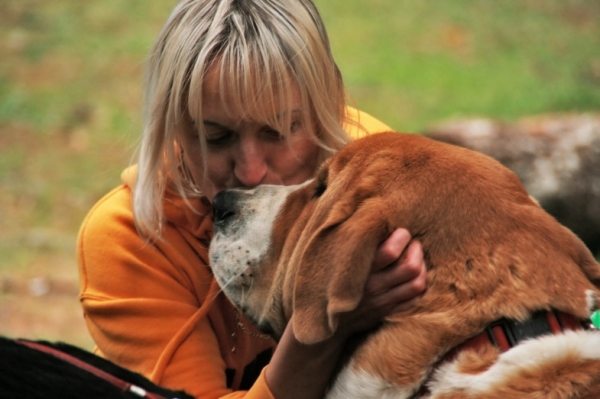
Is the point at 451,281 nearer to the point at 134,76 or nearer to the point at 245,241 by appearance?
the point at 245,241

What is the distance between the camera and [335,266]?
2.00 m

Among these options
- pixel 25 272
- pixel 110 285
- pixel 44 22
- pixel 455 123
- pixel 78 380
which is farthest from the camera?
pixel 44 22

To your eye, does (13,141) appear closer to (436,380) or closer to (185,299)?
(185,299)

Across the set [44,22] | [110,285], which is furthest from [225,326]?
[44,22]

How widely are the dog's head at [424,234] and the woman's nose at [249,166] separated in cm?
35

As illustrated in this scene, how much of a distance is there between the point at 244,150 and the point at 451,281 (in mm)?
977

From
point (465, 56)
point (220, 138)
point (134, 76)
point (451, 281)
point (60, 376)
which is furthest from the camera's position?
point (465, 56)

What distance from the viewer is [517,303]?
194cm

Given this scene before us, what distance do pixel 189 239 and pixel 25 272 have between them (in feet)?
9.63

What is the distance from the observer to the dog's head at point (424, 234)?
1994mm

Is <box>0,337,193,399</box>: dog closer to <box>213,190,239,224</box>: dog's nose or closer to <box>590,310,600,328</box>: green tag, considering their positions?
<box>213,190,239,224</box>: dog's nose

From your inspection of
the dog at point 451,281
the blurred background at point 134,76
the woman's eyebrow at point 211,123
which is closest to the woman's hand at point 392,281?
the dog at point 451,281

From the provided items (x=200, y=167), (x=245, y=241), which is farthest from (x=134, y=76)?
(x=245, y=241)

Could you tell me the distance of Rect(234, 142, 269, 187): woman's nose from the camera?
274 centimetres
